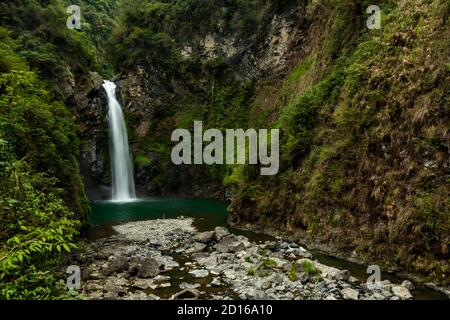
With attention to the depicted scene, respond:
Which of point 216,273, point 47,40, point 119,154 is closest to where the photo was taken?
point 216,273

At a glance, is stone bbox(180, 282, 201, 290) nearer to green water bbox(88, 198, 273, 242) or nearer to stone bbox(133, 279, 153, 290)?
stone bbox(133, 279, 153, 290)

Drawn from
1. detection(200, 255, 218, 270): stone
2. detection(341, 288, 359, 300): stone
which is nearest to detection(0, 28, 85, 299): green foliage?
detection(200, 255, 218, 270): stone

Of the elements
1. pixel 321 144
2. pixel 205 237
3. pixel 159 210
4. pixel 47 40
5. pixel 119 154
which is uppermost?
pixel 47 40

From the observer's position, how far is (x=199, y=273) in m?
12.7

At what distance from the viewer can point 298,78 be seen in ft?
98.5

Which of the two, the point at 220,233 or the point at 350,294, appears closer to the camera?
the point at 350,294

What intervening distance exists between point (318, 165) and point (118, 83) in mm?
30150

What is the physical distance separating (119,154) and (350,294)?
31.9m

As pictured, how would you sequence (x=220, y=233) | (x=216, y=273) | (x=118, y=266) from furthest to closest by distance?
(x=220, y=233) → (x=118, y=266) → (x=216, y=273)

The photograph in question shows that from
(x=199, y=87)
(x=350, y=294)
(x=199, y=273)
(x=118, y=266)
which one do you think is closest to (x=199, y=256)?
(x=199, y=273)

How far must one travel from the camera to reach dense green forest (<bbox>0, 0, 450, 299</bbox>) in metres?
7.21

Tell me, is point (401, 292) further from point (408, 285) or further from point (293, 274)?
point (293, 274)

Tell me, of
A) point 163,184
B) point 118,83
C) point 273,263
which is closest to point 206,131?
point 163,184
